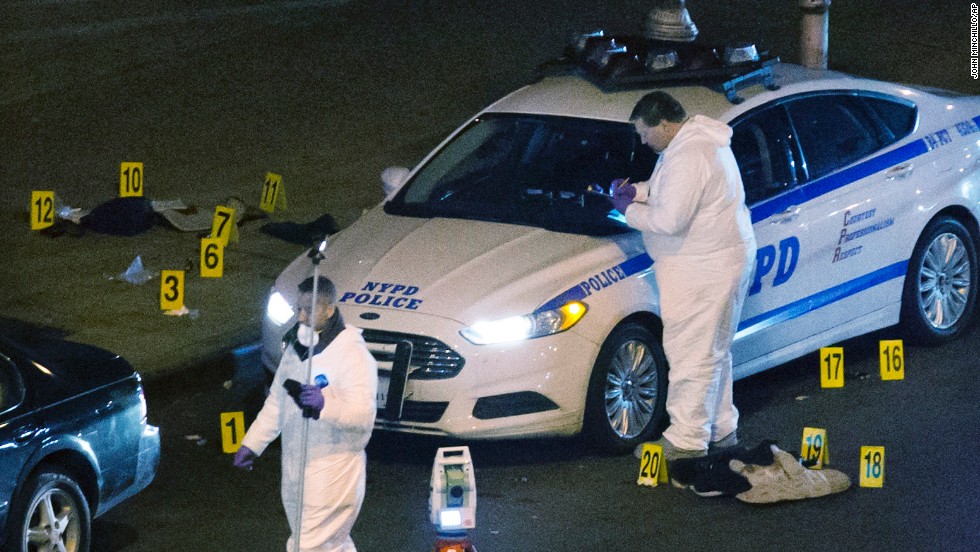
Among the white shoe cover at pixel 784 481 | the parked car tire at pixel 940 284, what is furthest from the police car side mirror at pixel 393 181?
the parked car tire at pixel 940 284

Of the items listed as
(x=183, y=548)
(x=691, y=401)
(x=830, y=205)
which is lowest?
(x=183, y=548)

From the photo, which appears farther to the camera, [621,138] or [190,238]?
[190,238]

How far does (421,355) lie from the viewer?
768cm

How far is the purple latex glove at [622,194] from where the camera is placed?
782 centimetres

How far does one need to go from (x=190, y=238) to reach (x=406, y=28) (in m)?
7.57

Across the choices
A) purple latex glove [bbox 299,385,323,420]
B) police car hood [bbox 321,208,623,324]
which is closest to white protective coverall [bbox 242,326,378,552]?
purple latex glove [bbox 299,385,323,420]

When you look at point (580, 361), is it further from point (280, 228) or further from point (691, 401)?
point (280, 228)

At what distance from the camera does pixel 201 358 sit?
31.6ft

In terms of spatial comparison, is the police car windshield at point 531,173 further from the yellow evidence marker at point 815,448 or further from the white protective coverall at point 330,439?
the white protective coverall at point 330,439

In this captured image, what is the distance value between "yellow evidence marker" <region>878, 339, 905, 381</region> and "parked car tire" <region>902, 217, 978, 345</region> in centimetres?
41

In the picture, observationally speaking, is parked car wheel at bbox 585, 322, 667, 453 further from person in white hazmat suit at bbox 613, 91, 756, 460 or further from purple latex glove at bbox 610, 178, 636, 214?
purple latex glove at bbox 610, 178, 636, 214

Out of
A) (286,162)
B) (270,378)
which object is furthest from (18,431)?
(286,162)

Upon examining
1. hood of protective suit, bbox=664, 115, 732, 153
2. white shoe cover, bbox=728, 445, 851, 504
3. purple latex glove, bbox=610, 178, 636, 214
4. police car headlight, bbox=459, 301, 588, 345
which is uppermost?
hood of protective suit, bbox=664, 115, 732, 153

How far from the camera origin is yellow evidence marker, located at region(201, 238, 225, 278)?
35.7 ft
